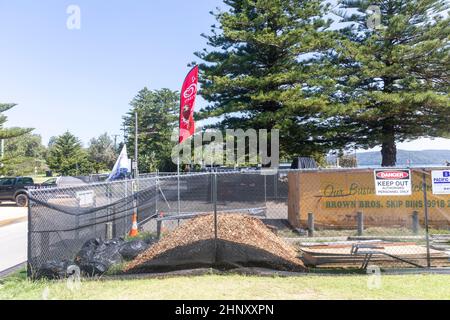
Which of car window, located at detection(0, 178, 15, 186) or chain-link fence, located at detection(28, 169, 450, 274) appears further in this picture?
car window, located at detection(0, 178, 15, 186)

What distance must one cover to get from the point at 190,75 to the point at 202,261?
1492 cm

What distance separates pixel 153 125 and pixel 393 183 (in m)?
74.0

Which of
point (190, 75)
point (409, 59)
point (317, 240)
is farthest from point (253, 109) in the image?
point (317, 240)

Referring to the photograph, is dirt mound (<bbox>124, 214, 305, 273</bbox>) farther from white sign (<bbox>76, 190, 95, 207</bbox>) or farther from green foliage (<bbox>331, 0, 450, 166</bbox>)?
green foliage (<bbox>331, 0, 450, 166</bbox>)

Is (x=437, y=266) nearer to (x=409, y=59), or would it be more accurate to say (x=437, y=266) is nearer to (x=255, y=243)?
(x=255, y=243)

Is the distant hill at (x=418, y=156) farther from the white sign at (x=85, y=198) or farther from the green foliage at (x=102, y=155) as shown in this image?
the green foliage at (x=102, y=155)

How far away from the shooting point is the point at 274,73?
2588 cm

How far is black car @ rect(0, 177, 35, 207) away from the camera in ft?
79.9

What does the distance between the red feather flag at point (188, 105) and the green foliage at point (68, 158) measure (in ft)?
A: 179

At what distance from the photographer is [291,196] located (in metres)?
13.8

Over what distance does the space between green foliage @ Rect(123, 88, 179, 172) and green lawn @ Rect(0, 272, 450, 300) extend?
197 feet

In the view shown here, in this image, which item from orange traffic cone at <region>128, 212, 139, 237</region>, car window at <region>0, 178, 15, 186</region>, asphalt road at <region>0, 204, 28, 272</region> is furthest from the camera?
car window at <region>0, 178, 15, 186</region>

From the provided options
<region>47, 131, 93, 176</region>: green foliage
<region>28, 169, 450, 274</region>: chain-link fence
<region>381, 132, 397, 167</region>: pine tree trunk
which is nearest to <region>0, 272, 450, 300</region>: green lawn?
<region>28, 169, 450, 274</region>: chain-link fence

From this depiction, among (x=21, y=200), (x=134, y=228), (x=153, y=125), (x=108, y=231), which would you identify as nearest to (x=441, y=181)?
(x=108, y=231)
